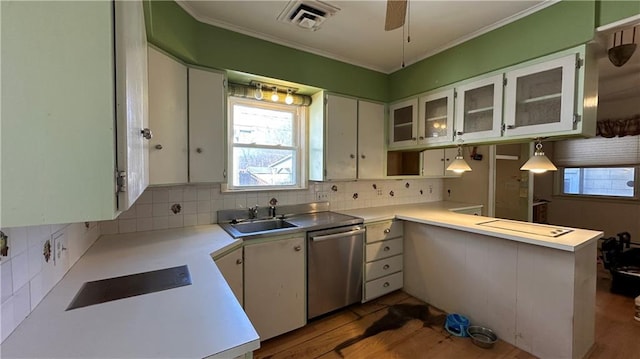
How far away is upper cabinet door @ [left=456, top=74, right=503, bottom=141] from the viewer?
220cm

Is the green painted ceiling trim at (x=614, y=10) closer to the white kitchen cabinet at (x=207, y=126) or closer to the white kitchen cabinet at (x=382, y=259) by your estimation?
the white kitchen cabinet at (x=382, y=259)

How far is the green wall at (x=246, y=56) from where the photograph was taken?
1711mm

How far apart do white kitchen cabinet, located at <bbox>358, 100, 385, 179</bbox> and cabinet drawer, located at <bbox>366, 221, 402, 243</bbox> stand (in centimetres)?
57

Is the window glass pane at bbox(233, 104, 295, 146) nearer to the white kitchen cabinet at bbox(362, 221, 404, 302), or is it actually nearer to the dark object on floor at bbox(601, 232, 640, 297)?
the white kitchen cabinet at bbox(362, 221, 404, 302)

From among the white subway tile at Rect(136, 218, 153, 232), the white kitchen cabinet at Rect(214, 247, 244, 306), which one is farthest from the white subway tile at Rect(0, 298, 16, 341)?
the white subway tile at Rect(136, 218, 153, 232)

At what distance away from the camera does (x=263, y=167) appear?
271 cm

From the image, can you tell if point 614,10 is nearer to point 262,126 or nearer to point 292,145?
point 292,145

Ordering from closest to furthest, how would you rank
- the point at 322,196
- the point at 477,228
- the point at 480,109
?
the point at 477,228 → the point at 480,109 → the point at 322,196

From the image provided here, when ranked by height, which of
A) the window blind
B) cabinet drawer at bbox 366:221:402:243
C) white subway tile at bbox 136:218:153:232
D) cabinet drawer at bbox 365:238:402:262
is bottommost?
cabinet drawer at bbox 365:238:402:262

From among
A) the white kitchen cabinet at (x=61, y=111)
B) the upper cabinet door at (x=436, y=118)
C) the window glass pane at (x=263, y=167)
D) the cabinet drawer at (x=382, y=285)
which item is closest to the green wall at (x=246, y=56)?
the upper cabinet door at (x=436, y=118)

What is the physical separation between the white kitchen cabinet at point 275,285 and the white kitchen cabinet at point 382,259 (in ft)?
2.42

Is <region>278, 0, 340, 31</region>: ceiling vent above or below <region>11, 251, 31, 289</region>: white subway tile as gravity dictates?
above

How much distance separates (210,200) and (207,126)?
2.22 ft

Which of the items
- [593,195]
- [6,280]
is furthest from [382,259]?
[593,195]
